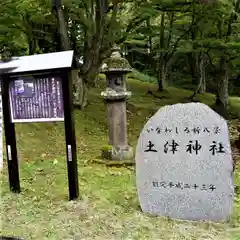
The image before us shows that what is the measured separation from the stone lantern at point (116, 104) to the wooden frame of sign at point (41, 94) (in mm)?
2622

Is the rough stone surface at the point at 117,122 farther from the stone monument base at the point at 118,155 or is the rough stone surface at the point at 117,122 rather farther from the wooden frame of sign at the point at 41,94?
the wooden frame of sign at the point at 41,94

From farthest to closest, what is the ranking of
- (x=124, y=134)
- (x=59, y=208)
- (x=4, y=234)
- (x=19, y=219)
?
(x=124, y=134) < (x=59, y=208) < (x=19, y=219) < (x=4, y=234)

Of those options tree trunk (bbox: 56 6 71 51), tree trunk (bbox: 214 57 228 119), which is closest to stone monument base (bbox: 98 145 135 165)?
tree trunk (bbox: 56 6 71 51)

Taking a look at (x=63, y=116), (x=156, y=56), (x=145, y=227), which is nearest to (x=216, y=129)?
(x=145, y=227)

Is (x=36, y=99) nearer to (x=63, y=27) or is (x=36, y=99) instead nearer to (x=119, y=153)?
Result: (x=119, y=153)

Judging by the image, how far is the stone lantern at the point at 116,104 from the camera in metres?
7.29

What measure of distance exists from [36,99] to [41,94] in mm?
87

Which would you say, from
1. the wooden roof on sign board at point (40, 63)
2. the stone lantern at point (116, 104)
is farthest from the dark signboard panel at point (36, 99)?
the stone lantern at point (116, 104)

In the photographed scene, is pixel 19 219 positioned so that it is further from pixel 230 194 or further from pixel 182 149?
pixel 230 194

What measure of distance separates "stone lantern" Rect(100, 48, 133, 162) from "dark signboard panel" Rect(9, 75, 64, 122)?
269cm

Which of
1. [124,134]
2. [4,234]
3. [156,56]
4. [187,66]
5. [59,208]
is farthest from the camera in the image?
[187,66]

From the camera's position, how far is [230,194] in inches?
165

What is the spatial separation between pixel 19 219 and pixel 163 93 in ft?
39.5

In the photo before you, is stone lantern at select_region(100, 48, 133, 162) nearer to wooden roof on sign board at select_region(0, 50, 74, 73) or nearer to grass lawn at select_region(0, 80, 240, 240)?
grass lawn at select_region(0, 80, 240, 240)
